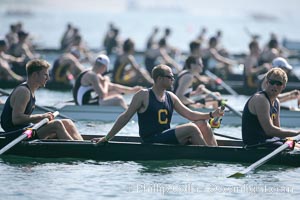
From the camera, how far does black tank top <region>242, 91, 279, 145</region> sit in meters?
14.5

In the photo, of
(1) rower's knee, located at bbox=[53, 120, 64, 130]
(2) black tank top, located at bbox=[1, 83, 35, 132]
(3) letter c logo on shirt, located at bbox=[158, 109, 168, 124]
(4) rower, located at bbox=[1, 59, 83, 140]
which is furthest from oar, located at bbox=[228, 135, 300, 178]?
(2) black tank top, located at bbox=[1, 83, 35, 132]

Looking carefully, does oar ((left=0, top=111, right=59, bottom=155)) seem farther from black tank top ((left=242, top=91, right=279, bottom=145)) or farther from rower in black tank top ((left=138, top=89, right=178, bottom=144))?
black tank top ((left=242, top=91, right=279, bottom=145))

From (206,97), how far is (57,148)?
6676 millimetres

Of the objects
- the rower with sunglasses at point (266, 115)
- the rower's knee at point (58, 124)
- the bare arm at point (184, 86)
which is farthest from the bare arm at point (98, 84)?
the rower with sunglasses at point (266, 115)

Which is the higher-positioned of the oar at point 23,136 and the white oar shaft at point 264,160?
the oar at point 23,136

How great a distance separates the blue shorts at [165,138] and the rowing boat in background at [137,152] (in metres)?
0.09

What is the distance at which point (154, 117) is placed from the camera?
14.7 metres

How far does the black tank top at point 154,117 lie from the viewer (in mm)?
14695

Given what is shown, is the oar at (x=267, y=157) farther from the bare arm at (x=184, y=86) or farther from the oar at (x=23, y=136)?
the bare arm at (x=184, y=86)

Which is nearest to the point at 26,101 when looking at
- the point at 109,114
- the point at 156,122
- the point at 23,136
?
the point at 23,136

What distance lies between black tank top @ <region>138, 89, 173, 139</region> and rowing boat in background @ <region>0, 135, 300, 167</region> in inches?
8.8

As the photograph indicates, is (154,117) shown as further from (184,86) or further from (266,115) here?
(184,86)

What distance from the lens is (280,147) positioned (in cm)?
1435

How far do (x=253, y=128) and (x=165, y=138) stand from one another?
1313mm
